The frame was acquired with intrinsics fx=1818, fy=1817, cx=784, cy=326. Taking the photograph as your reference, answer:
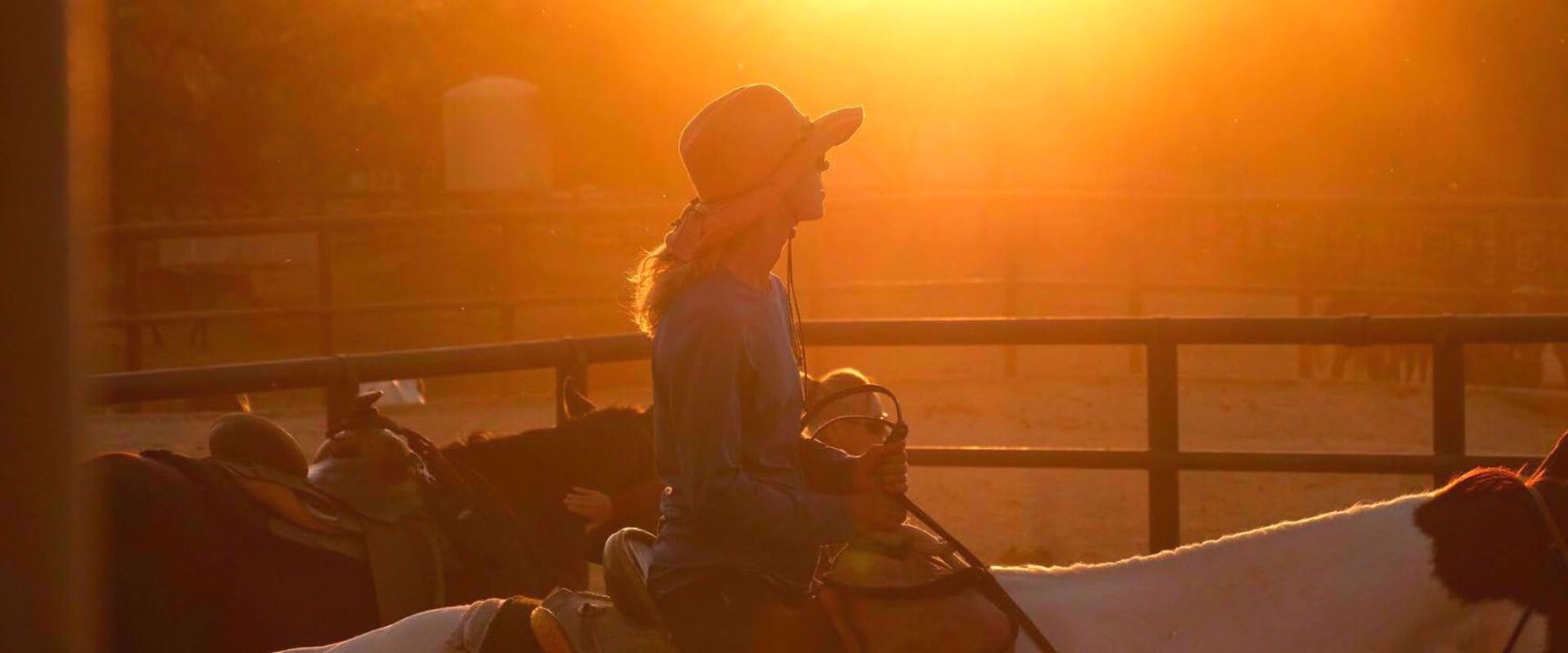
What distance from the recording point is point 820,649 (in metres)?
2.46

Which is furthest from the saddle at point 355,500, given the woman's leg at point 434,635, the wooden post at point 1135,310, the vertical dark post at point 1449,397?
the wooden post at point 1135,310

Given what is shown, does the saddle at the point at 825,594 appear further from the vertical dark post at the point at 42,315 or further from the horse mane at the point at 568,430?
the horse mane at the point at 568,430

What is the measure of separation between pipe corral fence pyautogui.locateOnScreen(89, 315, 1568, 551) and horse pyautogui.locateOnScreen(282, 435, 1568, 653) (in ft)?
11.3

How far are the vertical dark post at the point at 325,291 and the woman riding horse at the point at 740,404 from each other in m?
9.24

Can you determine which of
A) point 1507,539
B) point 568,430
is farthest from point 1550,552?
point 568,430

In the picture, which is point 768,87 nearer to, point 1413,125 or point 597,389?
point 597,389

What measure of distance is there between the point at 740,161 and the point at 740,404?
0.36 m

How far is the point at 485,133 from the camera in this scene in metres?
27.6

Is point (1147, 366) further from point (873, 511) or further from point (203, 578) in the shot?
point (873, 511)

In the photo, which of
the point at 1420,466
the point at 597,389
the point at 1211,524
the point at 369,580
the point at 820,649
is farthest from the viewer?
the point at 597,389

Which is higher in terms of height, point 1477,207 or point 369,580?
point 1477,207

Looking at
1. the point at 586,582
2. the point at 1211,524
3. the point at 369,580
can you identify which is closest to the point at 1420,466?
the point at 1211,524

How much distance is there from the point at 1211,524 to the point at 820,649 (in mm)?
5984

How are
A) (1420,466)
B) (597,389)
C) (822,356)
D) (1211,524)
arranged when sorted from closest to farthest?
(1420,466) → (1211,524) → (822,356) → (597,389)
